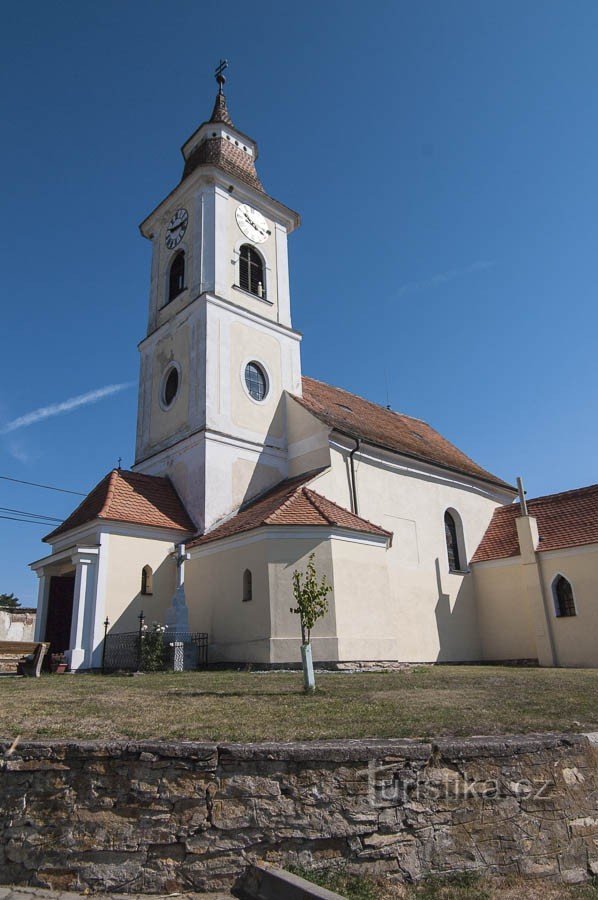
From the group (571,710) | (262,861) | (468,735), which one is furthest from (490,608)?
(262,861)

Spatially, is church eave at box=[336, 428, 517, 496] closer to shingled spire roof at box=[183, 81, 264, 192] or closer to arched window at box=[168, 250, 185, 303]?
arched window at box=[168, 250, 185, 303]

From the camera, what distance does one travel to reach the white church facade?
1697 cm

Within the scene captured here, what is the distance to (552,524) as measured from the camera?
74.6 ft

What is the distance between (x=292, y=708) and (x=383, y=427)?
18.5 meters

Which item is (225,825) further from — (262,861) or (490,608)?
(490,608)

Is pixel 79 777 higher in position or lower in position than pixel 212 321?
lower

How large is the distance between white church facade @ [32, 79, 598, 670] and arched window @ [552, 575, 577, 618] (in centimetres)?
12

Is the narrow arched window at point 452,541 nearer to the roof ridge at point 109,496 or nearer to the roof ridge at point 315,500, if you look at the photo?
the roof ridge at point 315,500

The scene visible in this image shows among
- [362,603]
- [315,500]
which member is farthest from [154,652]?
[315,500]

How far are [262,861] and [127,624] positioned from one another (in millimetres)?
14231

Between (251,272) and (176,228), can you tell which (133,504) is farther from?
(176,228)

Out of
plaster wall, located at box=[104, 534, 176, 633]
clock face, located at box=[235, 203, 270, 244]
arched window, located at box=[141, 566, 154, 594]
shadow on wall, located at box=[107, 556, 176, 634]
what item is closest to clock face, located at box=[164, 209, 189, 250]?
clock face, located at box=[235, 203, 270, 244]

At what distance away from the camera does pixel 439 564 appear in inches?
888

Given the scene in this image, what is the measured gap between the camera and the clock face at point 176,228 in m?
25.2
